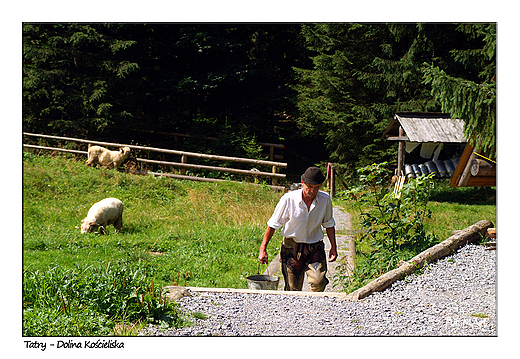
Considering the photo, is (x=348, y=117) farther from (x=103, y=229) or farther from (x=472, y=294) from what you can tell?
(x=472, y=294)

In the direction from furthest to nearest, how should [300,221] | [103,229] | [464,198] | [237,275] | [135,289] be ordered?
[464,198] → [103,229] → [237,275] → [300,221] → [135,289]

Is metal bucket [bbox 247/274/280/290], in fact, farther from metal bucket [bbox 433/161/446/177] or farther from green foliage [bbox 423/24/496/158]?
metal bucket [bbox 433/161/446/177]

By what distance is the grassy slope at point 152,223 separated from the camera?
7.72m

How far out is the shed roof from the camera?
15281 mm

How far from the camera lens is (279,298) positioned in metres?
5.25

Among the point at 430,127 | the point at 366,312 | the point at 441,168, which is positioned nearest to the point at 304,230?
the point at 366,312

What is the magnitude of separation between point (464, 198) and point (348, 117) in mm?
7109

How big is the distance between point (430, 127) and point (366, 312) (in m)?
12.1

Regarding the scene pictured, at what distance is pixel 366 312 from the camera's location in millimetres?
4895

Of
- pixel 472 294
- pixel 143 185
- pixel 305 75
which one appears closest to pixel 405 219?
pixel 472 294

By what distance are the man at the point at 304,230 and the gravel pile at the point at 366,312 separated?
0.61 metres

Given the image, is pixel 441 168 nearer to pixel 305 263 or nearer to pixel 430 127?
pixel 430 127

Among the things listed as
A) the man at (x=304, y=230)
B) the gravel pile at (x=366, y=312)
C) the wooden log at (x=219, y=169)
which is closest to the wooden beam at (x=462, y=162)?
the gravel pile at (x=366, y=312)

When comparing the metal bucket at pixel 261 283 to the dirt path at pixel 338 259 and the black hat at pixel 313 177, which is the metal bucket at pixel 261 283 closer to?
the dirt path at pixel 338 259
